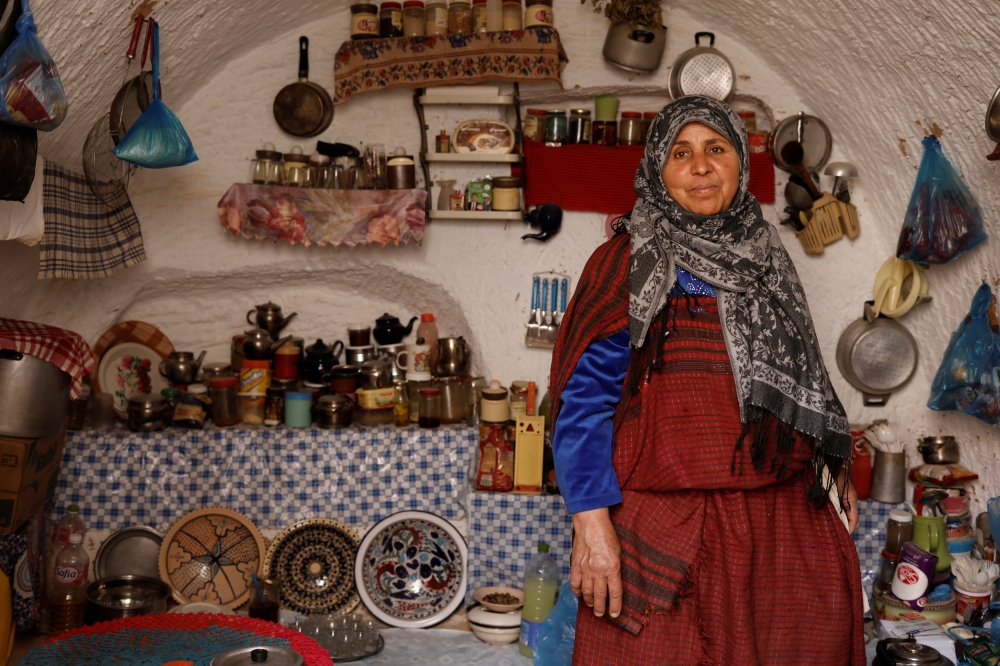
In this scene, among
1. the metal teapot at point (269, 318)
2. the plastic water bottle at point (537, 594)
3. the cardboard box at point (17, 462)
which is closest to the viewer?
the cardboard box at point (17, 462)

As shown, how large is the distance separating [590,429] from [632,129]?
6.74ft

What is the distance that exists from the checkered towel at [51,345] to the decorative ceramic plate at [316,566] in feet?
3.28

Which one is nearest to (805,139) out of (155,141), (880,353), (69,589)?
(880,353)

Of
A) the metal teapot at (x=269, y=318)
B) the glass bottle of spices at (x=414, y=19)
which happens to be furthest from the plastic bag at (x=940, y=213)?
the metal teapot at (x=269, y=318)

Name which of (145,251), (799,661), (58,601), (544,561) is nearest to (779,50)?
(544,561)

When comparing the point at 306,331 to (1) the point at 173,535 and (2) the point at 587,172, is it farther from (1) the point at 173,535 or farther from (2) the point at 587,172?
(2) the point at 587,172

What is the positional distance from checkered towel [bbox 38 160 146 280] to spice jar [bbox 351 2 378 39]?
3.63 ft

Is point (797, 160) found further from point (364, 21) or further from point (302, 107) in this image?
point (302, 107)

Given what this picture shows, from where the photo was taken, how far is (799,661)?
73.5 inches

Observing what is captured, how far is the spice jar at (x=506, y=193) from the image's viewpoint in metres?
3.64

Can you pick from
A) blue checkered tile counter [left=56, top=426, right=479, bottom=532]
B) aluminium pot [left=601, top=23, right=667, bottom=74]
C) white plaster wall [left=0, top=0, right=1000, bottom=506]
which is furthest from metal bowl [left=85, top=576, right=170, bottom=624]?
aluminium pot [left=601, top=23, right=667, bottom=74]

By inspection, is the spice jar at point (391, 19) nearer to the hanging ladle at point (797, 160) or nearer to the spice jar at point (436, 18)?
the spice jar at point (436, 18)

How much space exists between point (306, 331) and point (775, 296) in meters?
2.53

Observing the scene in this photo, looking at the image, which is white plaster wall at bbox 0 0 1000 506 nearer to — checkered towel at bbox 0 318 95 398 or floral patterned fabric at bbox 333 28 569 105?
floral patterned fabric at bbox 333 28 569 105
